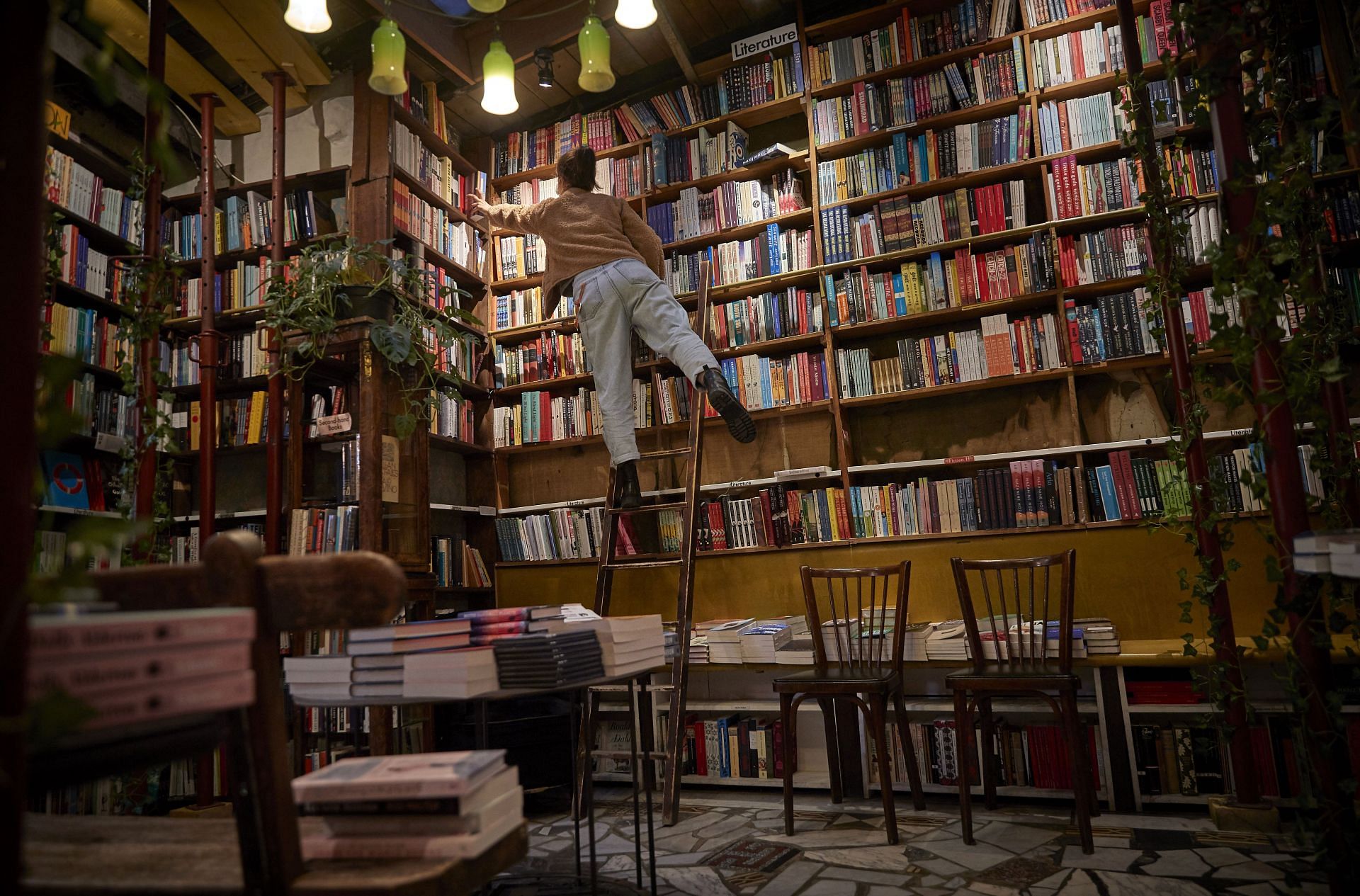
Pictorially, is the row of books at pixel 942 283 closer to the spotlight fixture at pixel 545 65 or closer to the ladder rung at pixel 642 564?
the ladder rung at pixel 642 564

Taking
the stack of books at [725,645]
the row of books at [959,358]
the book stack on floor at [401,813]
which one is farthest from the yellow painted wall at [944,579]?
the book stack on floor at [401,813]

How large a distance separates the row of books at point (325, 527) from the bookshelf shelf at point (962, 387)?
7.68 feet

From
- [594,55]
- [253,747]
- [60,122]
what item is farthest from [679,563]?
[60,122]

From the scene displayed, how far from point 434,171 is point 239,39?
1062mm

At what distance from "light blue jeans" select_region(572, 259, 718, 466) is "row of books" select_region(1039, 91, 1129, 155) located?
190cm

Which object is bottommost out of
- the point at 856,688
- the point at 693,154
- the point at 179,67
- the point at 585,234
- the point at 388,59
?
the point at 856,688

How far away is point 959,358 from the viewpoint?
154 inches

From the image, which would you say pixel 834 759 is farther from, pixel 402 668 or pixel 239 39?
pixel 239 39

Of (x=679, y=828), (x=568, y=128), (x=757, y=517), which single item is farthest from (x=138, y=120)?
(x=679, y=828)

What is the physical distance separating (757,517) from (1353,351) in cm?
263

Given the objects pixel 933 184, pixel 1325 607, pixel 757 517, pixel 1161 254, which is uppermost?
pixel 933 184

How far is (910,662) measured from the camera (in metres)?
3.41

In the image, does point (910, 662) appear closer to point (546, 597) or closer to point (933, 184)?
point (546, 597)

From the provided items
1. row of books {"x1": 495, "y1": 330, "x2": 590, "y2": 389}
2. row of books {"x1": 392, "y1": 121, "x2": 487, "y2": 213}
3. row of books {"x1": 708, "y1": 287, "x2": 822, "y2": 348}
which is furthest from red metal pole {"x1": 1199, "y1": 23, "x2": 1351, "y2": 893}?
row of books {"x1": 392, "y1": 121, "x2": 487, "y2": 213}
